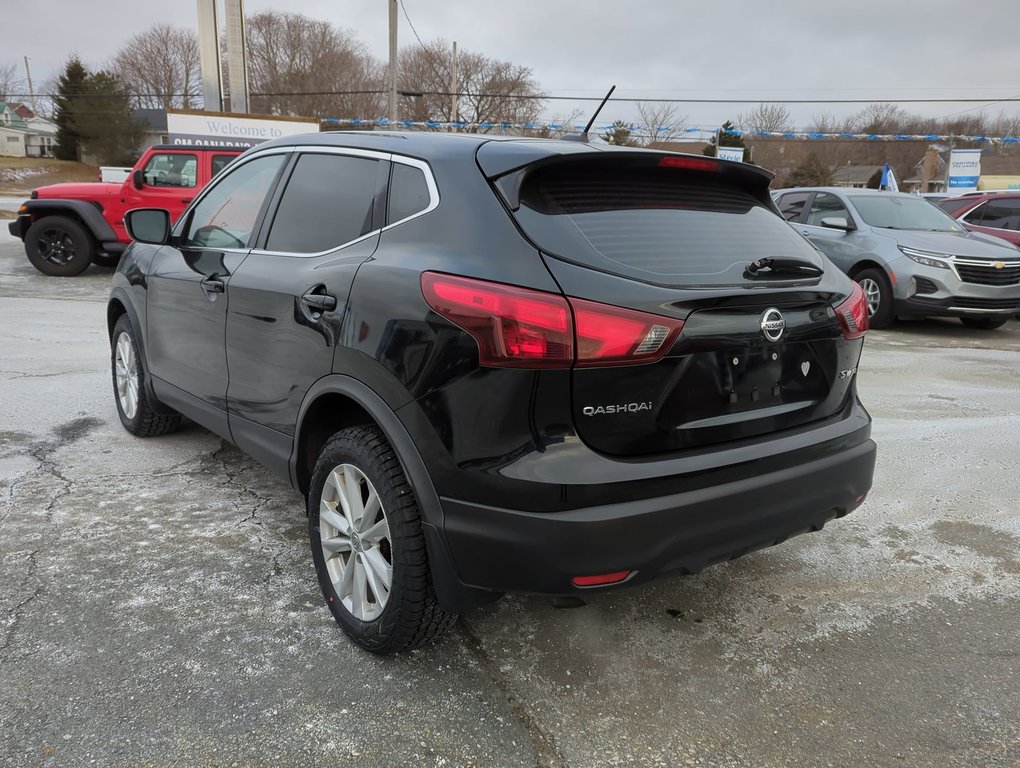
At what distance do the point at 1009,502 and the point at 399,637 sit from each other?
3.32 metres

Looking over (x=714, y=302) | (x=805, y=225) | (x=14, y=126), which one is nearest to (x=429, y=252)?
(x=714, y=302)

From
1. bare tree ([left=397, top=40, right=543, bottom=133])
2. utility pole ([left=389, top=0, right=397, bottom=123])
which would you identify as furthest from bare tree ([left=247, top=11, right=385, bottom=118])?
utility pole ([left=389, top=0, right=397, bottom=123])

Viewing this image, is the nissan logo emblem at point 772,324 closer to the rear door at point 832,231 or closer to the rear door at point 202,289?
the rear door at point 202,289

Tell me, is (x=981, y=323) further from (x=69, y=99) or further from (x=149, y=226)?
(x=69, y=99)

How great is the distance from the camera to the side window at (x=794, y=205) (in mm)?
10508

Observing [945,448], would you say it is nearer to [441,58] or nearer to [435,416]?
[435,416]

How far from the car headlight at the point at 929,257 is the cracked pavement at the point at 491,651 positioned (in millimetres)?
5518

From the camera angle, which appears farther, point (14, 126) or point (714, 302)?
point (14, 126)

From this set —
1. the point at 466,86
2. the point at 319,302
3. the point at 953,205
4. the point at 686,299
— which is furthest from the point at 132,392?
the point at 466,86

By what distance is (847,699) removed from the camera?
233cm

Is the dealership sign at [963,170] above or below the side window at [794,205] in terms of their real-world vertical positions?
above

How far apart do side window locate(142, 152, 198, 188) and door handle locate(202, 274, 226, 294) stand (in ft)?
28.5

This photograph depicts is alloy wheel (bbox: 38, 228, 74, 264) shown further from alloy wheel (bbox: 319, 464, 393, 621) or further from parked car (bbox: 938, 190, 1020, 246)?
parked car (bbox: 938, 190, 1020, 246)

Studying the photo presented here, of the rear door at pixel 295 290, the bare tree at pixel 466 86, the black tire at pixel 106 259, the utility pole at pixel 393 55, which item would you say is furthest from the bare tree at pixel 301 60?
the rear door at pixel 295 290
